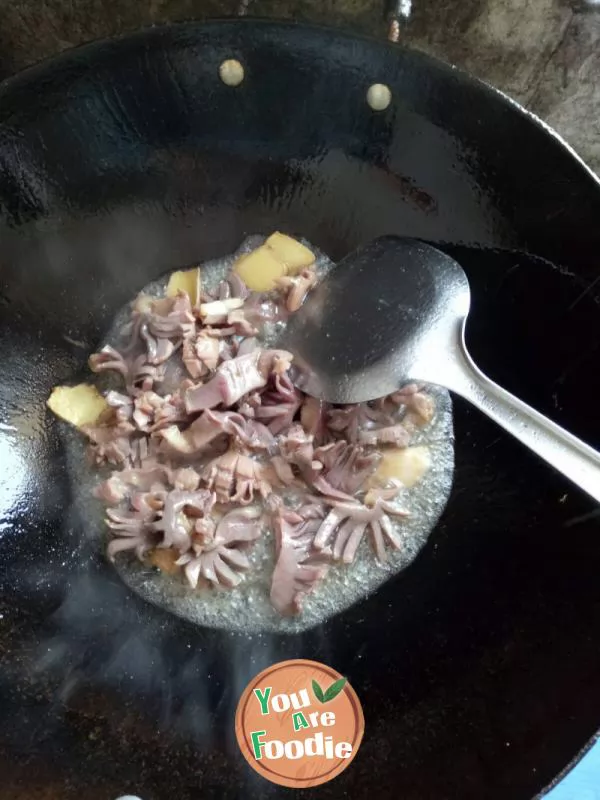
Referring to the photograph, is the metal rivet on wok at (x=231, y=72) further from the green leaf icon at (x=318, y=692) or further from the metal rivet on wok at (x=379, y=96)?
the green leaf icon at (x=318, y=692)

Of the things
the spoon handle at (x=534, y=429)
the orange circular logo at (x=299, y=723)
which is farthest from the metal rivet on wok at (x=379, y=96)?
the orange circular logo at (x=299, y=723)

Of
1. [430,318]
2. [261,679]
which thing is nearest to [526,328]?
[430,318]

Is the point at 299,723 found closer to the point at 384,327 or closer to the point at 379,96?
the point at 384,327

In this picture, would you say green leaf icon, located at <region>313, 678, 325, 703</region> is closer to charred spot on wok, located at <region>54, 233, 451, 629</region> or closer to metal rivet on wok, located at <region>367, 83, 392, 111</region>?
charred spot on wok, located at <region>54, 233, 451, 629</region>

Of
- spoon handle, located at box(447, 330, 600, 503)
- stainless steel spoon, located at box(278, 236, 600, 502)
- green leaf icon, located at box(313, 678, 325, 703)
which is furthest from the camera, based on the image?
stainless steel spoon, located at box(278, 236, 600, 502)

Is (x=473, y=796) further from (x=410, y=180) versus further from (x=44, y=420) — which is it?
(x=410, y=180)

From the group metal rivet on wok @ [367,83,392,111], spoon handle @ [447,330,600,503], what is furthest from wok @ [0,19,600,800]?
spoon handle @ [447,330,600,503]

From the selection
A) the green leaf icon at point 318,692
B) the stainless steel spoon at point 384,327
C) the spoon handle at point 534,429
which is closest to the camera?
the spoon handle at point 534,429

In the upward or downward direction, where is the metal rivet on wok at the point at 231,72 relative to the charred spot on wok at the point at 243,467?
upward
